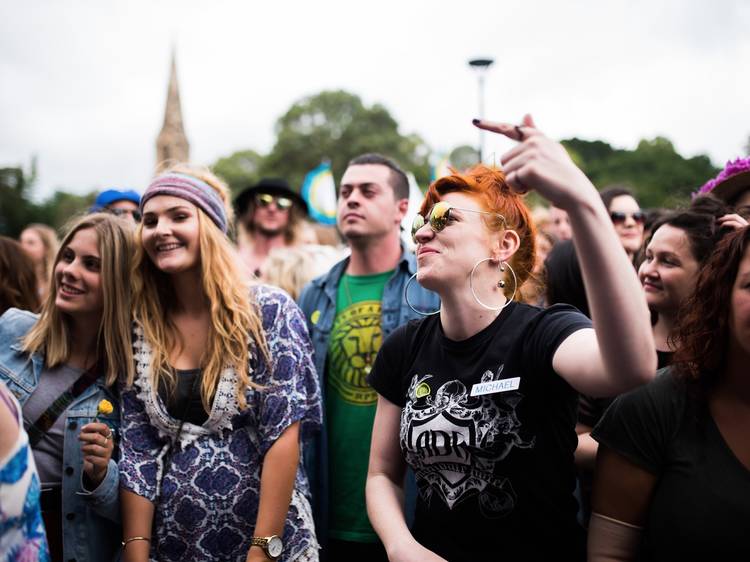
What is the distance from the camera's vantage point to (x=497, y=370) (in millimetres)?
1972

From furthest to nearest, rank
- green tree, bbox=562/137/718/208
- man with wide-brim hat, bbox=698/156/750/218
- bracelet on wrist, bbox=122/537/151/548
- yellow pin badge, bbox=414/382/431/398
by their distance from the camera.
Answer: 1. green tree, bbox=562/137/718/208
2. man with wide-brim hat, bbox=698/156/750/218
3. bracelet on wrist, bbox=122/537/151/548
4. yellow pin badge, bbox=414/382/431/398

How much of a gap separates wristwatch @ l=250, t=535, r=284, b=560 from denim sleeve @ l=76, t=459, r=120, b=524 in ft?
1.96

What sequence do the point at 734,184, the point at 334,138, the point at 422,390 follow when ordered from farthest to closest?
the point at 334,138 → the point at 734,184 → the point at 422,390

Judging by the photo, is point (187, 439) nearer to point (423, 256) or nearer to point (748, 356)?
point (423, 256)

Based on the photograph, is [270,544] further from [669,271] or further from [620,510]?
[669,271]

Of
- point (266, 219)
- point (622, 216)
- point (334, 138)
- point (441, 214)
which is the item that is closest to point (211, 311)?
point (441, 214)

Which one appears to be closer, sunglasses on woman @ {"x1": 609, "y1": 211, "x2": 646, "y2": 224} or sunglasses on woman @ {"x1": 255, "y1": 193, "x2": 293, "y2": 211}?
sunglasses on woman @ {"x1": 609, "y1": 211, "x2": 646, "y2": 224}

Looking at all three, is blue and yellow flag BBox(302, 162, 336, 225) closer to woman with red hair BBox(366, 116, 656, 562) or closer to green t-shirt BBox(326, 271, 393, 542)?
green t-shirt BBox(326, 271, 393, 542)

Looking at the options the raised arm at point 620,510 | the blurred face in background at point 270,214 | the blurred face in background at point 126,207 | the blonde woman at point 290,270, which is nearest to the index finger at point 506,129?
the raised arm at point 620,510

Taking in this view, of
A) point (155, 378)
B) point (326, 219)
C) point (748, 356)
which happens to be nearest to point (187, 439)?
point (155, 378)

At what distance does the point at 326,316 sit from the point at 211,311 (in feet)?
3.07

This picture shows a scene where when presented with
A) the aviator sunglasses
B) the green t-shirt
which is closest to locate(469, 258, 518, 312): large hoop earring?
the aviator sunglasses

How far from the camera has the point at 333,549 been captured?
328 centimetres

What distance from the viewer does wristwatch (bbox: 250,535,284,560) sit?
8.09 ft
